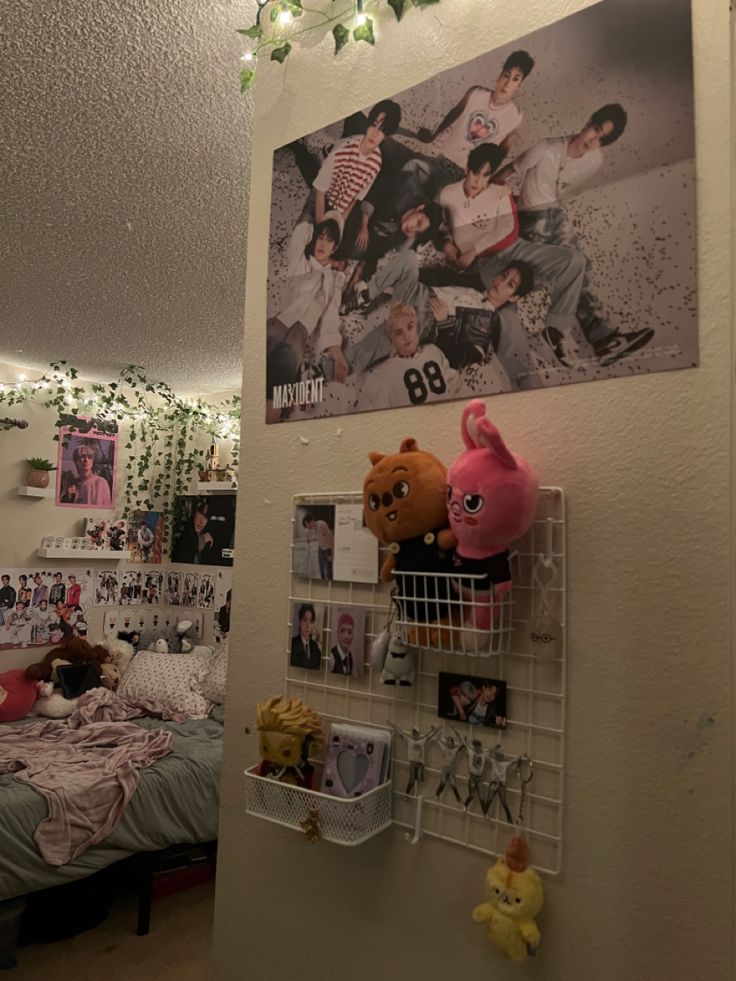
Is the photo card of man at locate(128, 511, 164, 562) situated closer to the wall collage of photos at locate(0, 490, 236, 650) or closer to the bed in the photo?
the wall collage of photos at locate(0, 490, 236, 650)

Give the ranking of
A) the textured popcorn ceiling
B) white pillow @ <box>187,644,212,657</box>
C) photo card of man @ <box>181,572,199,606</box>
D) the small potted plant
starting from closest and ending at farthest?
the textured popcorn ceiling, the small potted plant, white pillow @ <box>187,644,212,657</box>, photo card of man @ <box>181,572,199,606</box>

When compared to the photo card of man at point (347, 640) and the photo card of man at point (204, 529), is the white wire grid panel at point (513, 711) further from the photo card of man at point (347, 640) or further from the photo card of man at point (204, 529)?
the photo card of man at point (204, 529)

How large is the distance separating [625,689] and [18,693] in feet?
11.7

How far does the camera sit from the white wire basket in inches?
35.4

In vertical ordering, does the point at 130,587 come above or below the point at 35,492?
below

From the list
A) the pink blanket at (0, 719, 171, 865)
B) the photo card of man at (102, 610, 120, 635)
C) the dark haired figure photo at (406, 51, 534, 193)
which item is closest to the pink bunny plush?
the dark haired figure photo at (406, 51, 534, 193)

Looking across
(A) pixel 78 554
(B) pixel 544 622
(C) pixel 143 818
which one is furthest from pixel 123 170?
(A) pixel 78 554

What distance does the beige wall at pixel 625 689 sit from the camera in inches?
31.8

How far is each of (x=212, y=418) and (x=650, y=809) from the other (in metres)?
4.17

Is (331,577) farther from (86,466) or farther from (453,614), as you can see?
(86,466)

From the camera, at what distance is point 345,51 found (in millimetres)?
1249

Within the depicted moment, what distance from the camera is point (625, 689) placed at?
861mm

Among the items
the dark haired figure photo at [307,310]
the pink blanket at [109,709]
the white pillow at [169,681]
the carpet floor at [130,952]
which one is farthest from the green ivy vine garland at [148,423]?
the dark haired figure photo at [307,310]

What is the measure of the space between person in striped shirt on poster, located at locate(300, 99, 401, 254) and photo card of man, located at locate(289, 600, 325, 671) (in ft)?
2.13
